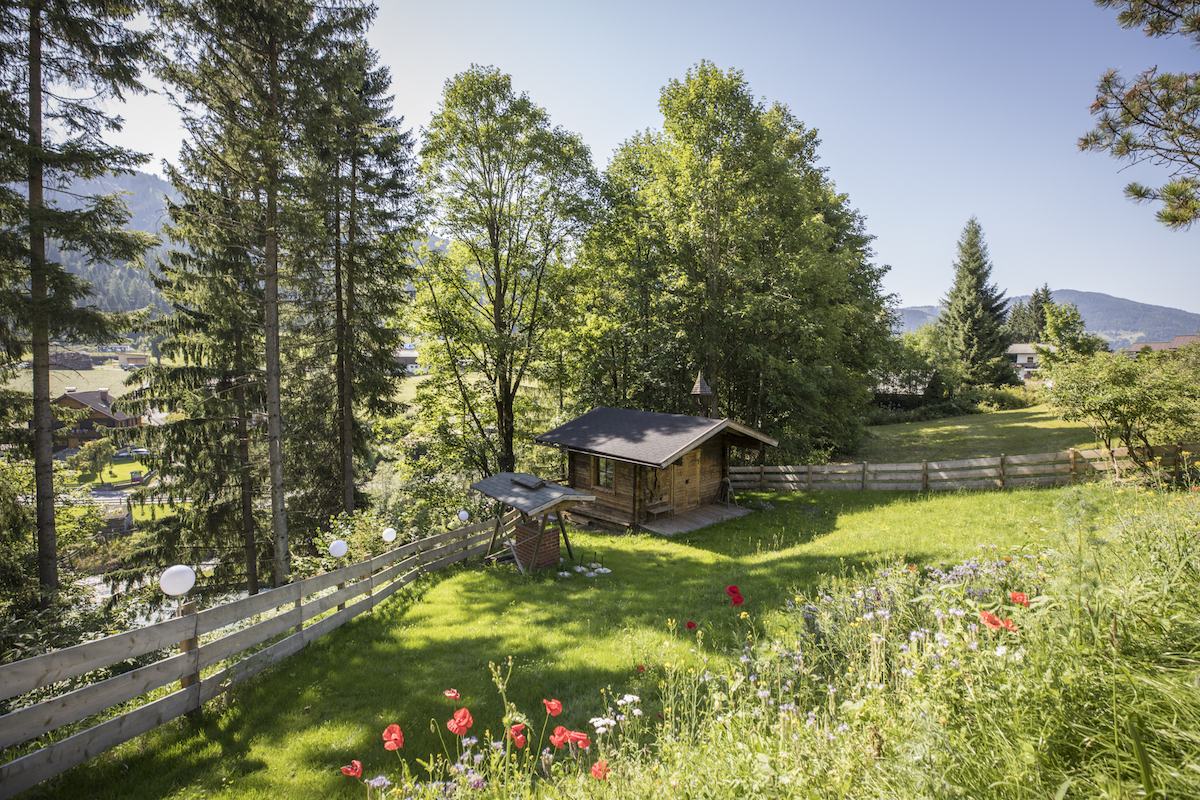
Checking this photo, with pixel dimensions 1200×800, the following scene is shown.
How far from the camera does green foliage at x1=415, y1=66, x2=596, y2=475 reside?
56.6 ft

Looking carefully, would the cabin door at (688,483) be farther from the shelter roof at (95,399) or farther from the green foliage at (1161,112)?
the shelter roof at (95,399)

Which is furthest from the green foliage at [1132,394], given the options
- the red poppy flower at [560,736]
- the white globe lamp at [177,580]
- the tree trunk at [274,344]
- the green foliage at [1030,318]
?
the green foliage at [1030,318]

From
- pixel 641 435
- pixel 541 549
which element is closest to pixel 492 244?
pixel 641 435

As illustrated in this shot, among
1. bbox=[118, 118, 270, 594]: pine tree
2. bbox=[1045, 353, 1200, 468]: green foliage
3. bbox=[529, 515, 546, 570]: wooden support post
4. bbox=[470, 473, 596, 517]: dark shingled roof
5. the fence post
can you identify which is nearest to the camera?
the fence post

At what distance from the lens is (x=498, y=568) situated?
10.9m

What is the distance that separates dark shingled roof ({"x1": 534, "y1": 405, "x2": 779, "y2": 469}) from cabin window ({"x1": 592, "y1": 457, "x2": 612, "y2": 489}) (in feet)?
3.04

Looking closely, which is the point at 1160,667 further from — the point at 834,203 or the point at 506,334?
the point at 834,203

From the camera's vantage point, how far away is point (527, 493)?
11164 millimetres

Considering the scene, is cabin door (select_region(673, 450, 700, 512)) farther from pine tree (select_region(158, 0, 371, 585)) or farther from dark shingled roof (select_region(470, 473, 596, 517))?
pine tree (select_region(158, 0, 371, 585))

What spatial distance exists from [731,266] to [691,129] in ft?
17.3

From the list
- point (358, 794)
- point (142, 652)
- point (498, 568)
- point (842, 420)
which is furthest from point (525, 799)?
point (842, 420)

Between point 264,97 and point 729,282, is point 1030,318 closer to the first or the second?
point 729,282

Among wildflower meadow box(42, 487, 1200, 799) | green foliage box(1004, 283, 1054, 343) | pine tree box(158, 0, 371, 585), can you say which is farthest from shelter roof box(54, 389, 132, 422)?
green foliage box(1004, 283, 1054, 343)

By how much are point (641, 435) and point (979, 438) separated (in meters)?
17.8
